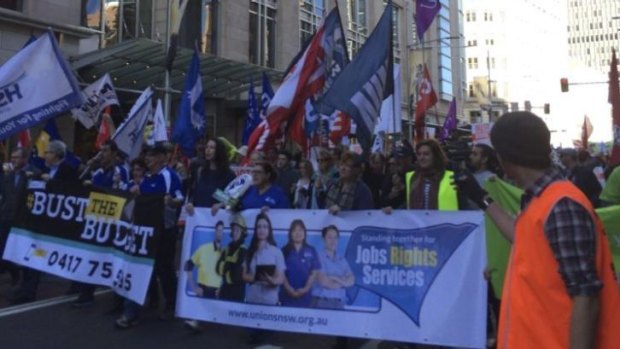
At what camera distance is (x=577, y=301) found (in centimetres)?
194

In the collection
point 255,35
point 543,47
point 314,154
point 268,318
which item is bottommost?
point 268,318

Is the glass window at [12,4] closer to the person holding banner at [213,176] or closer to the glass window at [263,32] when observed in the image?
the glass window at [263,32]

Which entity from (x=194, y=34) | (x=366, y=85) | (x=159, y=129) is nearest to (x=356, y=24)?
(x=194, y=34)

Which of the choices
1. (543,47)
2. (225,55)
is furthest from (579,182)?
(543,47)

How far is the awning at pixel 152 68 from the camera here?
18.2 meters

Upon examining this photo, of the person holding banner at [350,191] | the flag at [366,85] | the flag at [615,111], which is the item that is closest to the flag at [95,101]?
the flag at [366,85]

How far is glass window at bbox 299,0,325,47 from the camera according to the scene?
31203 mm

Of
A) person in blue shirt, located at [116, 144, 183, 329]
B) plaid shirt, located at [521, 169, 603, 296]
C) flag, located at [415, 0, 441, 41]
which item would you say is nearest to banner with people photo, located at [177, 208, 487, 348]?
person in blue shirt, located at [116, 144, 183, 329]

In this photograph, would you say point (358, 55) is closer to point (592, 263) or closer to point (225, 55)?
point (592, 263)

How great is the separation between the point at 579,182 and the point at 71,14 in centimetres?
1591

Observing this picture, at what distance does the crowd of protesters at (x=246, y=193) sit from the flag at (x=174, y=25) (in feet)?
16.2

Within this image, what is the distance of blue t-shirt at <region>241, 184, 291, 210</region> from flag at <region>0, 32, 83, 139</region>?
3.03 meters

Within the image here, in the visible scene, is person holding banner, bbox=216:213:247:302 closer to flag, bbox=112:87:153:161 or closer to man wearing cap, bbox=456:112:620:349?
man wearing cap, bbox=456:112:620:349

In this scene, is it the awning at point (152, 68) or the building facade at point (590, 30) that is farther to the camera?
the building facade at point (590, 30)
